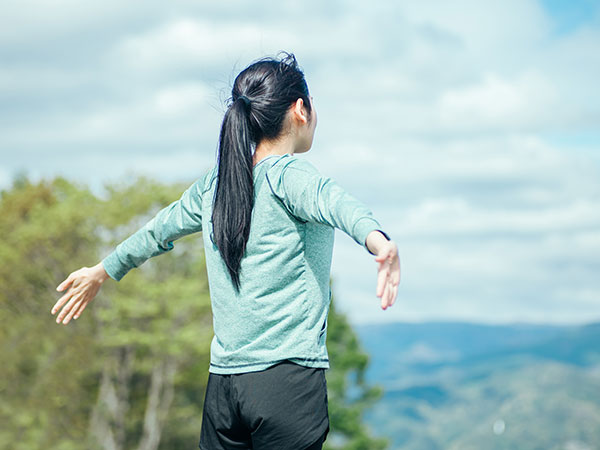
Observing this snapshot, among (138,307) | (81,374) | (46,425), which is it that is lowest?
(46,425)

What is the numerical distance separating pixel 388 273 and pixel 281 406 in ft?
2.14

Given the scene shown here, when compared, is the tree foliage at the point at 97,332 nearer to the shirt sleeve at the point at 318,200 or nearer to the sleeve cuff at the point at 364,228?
the shirt sleeve at the point at 318,200

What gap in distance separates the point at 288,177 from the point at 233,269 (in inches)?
13.8

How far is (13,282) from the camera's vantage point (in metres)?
25.9

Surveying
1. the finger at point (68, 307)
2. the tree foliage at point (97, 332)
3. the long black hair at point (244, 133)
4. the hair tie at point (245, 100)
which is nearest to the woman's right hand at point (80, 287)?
the finger at point (68, 307)

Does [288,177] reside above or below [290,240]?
above

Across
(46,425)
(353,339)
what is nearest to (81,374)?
(46,425)

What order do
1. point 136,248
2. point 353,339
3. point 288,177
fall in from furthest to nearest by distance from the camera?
1. point 353,339
2. point 136,248
3. point 288,177

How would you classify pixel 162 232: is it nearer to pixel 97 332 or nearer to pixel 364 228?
pixel 364 228

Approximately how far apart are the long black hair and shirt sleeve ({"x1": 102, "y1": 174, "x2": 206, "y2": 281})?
0.82ft

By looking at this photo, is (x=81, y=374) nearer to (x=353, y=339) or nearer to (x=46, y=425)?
(x=46, y=425)

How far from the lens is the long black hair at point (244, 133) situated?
103 inches

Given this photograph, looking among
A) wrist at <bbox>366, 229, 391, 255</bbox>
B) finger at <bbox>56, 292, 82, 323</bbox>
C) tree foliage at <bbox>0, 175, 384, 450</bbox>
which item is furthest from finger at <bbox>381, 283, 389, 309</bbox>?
tree foliage at <bbox>0, 175, 384, 450</bbox>

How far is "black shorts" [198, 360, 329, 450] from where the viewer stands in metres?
2.55
